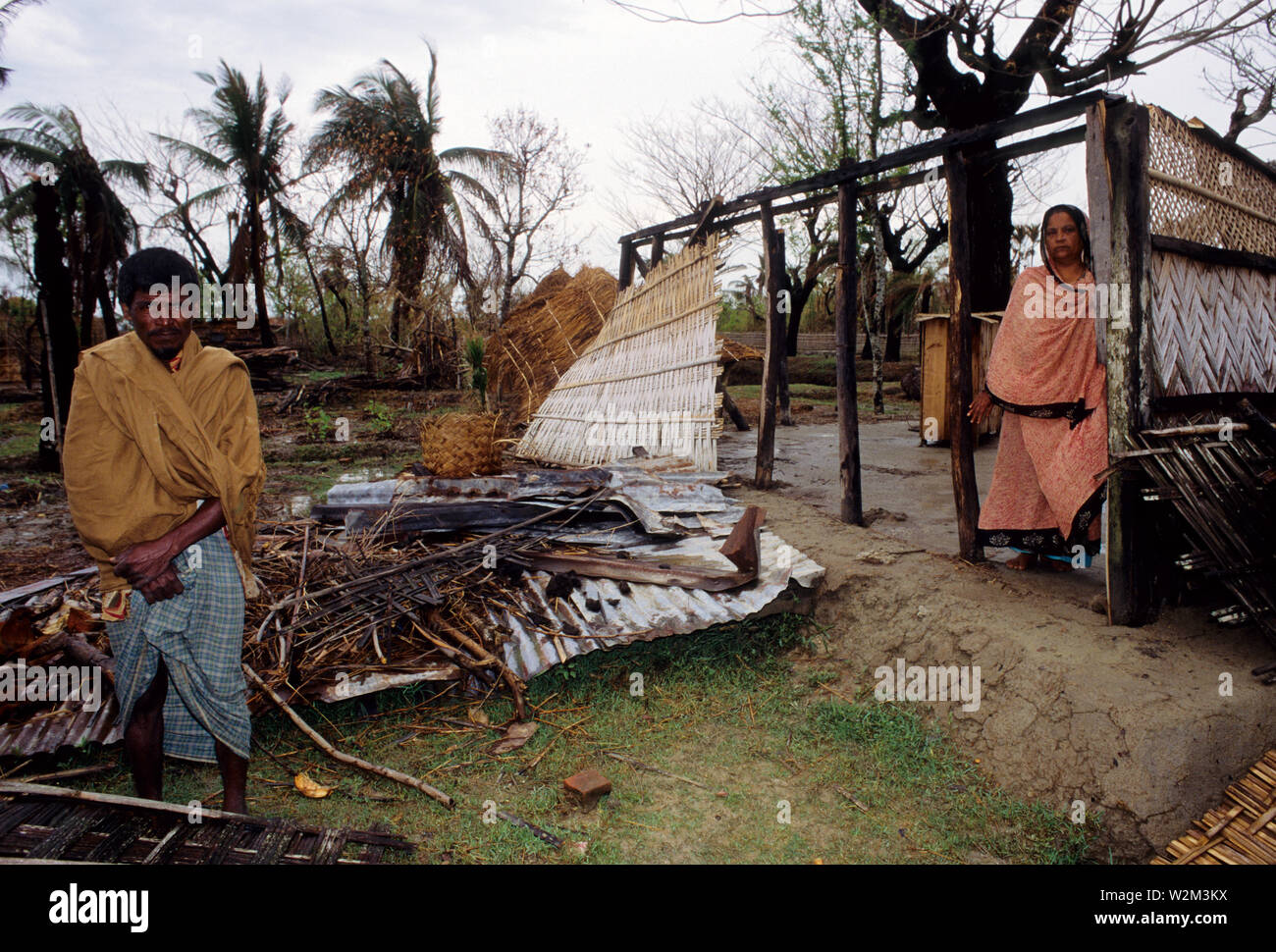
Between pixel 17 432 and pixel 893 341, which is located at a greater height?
pixel 893 341

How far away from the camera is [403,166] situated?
2078 centimetres

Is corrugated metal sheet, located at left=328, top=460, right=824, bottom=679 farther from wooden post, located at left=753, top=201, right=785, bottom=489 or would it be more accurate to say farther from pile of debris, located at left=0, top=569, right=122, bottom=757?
pile of debris, located at left=0, top=569, right=122, bottom=757

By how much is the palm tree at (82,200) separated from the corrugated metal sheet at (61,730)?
28.0ft

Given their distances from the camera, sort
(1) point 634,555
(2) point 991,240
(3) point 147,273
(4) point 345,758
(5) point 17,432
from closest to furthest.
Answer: (3) point 147,273 → (4) point 345,758 → (1) point 634,555 → (2) point 991,240 → (5) point 17,432

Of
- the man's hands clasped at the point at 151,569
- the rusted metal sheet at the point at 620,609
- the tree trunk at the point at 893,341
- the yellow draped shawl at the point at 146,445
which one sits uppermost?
the tree trunk at the point at 893,341

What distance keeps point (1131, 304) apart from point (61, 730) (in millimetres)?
4886

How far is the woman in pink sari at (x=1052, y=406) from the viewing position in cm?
356

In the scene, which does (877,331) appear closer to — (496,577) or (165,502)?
(496,577)

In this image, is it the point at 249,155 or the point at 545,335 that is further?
the point at 249,155

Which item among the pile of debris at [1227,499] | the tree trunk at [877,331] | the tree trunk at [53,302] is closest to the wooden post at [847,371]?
the pile of debris at [1227,499]

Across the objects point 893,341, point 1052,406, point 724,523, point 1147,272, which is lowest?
point 724,523

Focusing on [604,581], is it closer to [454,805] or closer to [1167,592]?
[454,805]

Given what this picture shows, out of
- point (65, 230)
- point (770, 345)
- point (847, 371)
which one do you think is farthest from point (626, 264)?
point (65, 230)

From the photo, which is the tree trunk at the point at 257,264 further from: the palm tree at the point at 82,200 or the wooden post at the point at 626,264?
the wooden post at the point at 626,264
